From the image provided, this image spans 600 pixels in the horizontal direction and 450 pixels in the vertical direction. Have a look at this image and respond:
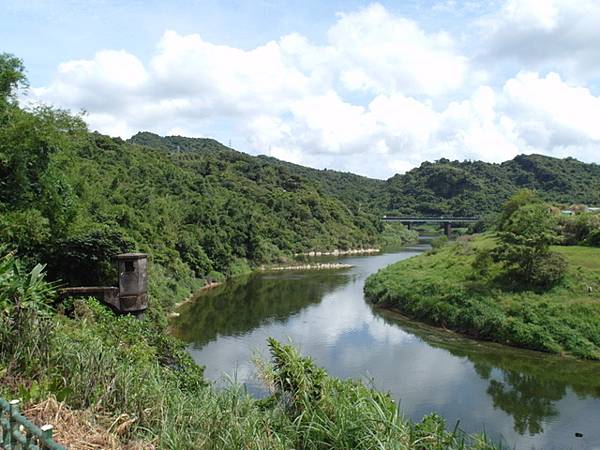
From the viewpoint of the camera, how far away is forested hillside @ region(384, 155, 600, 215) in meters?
108

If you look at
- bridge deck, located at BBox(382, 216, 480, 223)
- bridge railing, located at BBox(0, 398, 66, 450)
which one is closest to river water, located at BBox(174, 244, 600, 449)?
bridge railing, located at BBox(0, 398, 66, 450)

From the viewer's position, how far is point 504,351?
81.6 feet

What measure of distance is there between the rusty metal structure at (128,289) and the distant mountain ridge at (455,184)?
287 feet

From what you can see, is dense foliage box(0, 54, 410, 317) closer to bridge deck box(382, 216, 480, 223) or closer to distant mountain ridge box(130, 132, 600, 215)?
bridge deck box(382, 216, 480, 223)

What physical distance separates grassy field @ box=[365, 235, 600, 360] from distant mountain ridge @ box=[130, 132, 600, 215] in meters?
66.2

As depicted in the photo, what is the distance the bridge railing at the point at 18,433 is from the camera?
3326 millimetres

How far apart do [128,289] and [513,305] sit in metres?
21.9

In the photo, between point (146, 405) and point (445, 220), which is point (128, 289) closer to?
point (146, 405)

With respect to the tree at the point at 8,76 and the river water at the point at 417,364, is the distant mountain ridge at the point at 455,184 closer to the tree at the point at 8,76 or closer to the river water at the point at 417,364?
the river water at the point at 417,364

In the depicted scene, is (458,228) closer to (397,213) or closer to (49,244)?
(397,213)

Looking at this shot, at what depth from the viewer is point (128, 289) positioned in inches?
464

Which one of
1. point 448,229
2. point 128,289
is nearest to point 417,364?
point 128,289

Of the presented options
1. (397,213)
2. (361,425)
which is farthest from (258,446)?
(397,213)

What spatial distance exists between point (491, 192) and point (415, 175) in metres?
29.7
